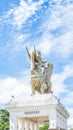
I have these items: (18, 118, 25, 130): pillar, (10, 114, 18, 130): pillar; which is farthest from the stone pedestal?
(18, 118, 25, 130): pillar

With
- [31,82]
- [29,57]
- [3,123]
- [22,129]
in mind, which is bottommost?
[22,129]

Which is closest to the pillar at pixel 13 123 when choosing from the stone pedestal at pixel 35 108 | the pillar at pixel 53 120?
the stone pedestal at pixel 35 108

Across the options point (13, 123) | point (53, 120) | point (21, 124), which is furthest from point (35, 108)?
point (21, 124)

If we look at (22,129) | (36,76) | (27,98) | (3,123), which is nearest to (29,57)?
(36,76)

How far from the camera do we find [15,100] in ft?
63.7

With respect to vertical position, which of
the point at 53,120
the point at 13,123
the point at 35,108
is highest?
the point at 35,108

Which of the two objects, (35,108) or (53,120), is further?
(35,108)

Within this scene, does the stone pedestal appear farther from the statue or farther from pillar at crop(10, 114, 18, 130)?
the statue

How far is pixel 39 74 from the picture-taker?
69.1 feet

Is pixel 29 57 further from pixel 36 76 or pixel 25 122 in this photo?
pixel 25 122

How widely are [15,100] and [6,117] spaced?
2560cm

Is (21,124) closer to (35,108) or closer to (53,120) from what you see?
(35,108)

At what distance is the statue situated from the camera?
20828 mm

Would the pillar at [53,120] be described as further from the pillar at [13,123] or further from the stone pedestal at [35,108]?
the pillar at [13,123]
